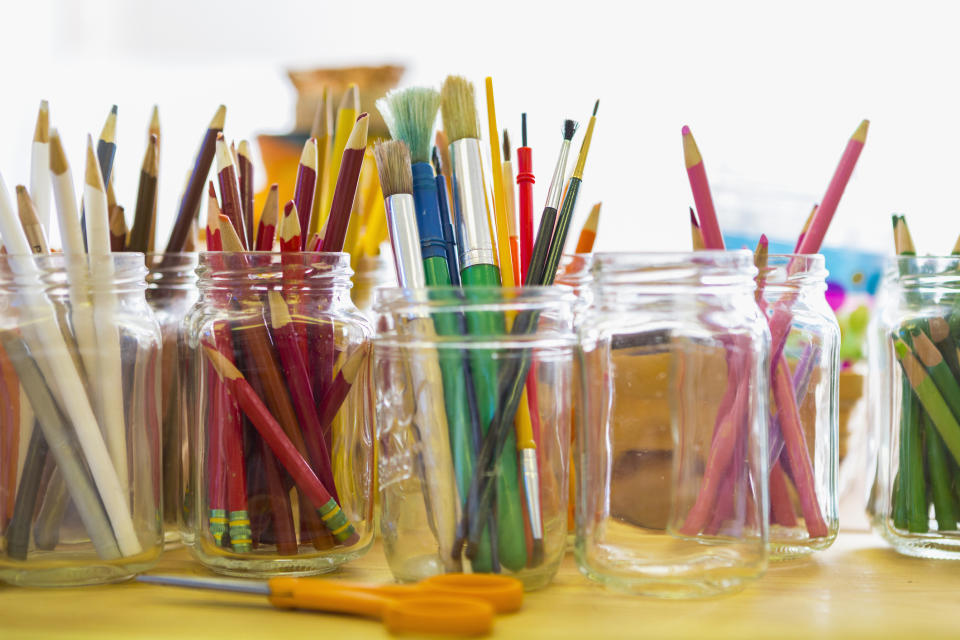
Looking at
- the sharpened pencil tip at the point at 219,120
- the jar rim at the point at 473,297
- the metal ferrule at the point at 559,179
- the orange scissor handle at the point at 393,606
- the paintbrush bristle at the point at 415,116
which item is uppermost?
the sharpened pencil tip at the point at 219,120

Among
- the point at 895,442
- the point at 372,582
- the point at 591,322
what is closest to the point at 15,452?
the point at 372,582

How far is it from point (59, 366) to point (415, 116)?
22 centimetres

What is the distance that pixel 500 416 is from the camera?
438 millimetres

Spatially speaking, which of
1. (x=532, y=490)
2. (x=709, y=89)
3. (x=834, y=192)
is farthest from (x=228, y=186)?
(x=709, y=89)

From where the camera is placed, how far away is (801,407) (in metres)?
0.53

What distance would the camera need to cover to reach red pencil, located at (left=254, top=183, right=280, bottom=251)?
1.62 feet

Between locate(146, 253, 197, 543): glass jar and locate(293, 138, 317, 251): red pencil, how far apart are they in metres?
0.10

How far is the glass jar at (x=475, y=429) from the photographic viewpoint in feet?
1.43

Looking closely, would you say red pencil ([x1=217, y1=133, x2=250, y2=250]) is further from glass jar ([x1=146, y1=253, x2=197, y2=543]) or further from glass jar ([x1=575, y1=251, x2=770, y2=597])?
glass jar ([x1=575, y1=251, x2=770, y2=597])

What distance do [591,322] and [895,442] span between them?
215mm

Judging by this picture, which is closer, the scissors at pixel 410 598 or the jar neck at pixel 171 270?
the scissors at pixel 410 598

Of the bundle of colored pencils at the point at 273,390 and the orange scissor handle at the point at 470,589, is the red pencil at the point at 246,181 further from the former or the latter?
the orange scissor handle at the point at 470,589

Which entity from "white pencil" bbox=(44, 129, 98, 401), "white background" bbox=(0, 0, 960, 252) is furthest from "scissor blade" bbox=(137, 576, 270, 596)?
"white background" bbox=(0, 0, 960, 252)

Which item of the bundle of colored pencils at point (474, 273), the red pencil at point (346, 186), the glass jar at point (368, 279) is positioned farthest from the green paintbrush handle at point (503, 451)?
the glass jar at point (368, 279)
